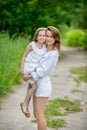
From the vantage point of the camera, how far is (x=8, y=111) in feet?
26.9

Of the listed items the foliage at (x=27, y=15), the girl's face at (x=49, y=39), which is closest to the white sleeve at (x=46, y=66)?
the girl's face at (x=49, y=39)

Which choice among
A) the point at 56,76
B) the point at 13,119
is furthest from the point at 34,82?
the point at 56,76

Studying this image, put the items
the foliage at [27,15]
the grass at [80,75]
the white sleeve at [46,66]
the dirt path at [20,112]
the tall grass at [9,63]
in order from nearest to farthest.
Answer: the white sleeve at [46,66], the dirt path at [20,112], the tall grass at [9,63], the grass at [80,75], the foliage at [27,15]

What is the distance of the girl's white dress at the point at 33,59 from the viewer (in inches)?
227

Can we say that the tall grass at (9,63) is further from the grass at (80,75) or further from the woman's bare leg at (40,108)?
the woman's bare leg at (40,108)

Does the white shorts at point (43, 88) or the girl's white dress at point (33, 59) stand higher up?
the girl's white dress at point (33, 59)

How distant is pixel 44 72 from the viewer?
18.5 ft

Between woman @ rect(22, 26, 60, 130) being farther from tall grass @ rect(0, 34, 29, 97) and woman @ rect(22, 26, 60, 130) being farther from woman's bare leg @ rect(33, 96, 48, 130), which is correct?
tall grass @ rect(0, 34, 29, 97)

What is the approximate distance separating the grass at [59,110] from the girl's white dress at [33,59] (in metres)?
1.74

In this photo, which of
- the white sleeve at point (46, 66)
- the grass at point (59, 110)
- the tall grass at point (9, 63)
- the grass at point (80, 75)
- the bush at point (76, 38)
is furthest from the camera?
the bush at point (76, 38)

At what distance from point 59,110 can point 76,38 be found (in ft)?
80.6

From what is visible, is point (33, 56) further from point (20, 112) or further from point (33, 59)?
point (20, 112)

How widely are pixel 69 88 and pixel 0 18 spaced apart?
8622mm

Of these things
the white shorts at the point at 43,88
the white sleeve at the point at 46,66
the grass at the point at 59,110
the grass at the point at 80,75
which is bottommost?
the grass at the point at 80,75
